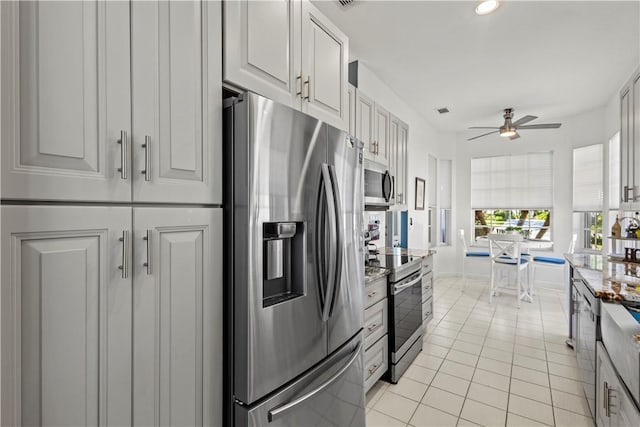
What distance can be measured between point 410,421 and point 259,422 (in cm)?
135

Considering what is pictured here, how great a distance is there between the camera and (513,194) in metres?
5.77

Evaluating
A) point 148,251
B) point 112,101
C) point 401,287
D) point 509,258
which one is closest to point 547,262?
point 509,258

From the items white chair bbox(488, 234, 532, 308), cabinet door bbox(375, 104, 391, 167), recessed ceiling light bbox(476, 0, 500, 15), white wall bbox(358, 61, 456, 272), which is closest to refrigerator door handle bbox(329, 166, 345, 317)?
cabinet door bbox(375, 104, 391, 167)

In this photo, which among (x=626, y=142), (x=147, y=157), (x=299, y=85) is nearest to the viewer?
(x=147, y=157)

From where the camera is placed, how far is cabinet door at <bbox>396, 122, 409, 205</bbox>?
3158 millimetres

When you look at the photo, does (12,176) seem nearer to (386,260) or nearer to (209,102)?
(209,102)

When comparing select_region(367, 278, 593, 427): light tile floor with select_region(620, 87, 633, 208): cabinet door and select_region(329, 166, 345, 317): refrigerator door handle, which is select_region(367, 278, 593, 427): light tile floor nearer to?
select_region(329, 166, 345, 317): refrigerator door handle

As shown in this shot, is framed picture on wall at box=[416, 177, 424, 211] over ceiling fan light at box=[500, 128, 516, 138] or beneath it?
beneath

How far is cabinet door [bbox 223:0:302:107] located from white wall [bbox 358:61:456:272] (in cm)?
208

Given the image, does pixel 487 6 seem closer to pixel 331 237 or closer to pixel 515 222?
pixel 331 237

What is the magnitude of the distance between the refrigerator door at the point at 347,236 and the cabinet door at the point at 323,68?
216 millimetres

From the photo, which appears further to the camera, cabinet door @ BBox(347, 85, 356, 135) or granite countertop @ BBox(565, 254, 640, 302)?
cabinet door @ BBox(347, 85, 356, 135)

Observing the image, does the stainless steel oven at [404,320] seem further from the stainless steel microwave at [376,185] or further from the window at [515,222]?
the window at [515,222]

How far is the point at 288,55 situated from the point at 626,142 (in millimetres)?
2898
